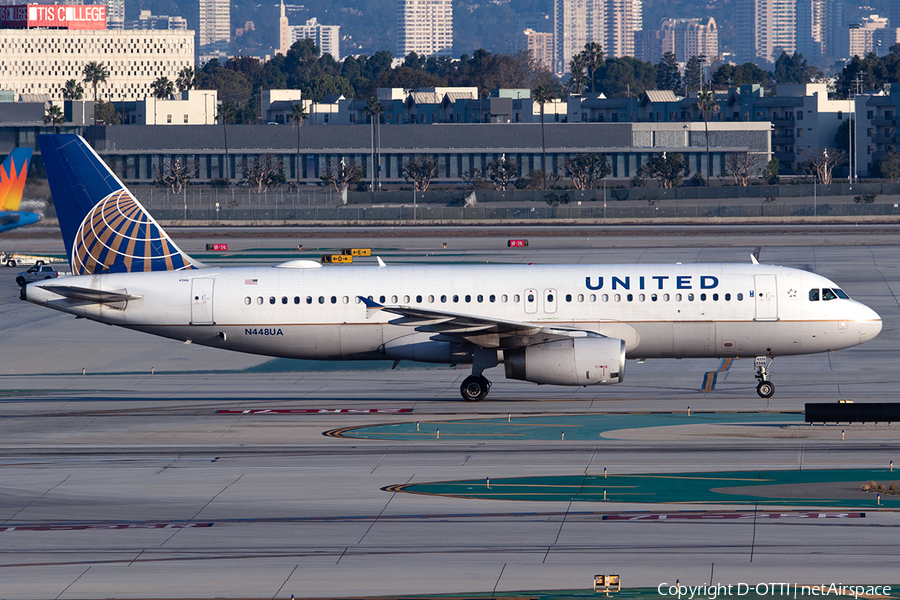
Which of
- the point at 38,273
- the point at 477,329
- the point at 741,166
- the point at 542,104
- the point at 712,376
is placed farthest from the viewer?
the point at 542,104

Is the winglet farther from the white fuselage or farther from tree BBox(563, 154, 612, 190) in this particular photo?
tree BBox(563, 154, 612, 190)

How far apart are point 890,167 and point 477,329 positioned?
555ft

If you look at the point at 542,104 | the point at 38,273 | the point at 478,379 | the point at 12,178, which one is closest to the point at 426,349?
the point at 478,379

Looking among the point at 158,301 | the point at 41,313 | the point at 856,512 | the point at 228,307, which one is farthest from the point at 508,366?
the point at 41,313

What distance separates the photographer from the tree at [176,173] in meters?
179

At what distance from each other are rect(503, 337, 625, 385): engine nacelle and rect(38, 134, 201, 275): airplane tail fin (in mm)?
13686

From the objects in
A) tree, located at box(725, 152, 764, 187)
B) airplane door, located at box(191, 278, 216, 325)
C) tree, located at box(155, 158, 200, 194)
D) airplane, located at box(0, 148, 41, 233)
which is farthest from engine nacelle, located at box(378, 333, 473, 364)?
tree, located at box(725, 152, 764, 187)

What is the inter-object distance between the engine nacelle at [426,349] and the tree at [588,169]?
14140cm

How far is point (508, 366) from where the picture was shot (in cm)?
3750

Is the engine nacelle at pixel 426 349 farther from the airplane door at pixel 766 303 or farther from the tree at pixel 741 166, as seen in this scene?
the tree at pixel 741 166

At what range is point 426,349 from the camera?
3859 cm

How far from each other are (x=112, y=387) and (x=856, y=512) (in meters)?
28.6

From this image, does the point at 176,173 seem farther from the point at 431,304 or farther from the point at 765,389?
the point at 765,389

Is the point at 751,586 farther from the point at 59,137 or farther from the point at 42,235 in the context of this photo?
the point at 42,235
